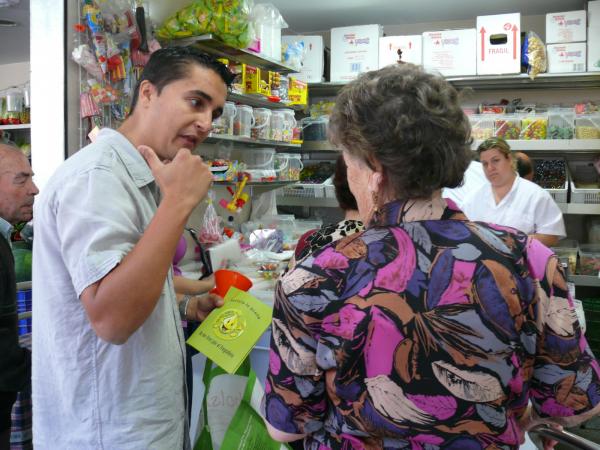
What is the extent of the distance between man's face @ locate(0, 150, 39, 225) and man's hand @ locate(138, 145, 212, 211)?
1.44m

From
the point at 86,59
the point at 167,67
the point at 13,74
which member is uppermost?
the point at 13,74

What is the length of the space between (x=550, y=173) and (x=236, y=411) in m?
3.96

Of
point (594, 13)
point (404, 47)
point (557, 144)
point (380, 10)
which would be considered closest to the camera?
point (594, 13)

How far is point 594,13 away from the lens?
169 inches

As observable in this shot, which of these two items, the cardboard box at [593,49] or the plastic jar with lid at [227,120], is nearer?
the plastic jar with lid at [227,120]

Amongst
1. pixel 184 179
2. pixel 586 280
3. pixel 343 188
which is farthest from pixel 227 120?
pixel 586 280

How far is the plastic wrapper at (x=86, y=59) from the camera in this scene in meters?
2.31

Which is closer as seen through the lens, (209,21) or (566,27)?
(209,21)

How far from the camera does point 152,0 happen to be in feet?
9.72

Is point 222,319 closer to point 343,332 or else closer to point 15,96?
point 343,332

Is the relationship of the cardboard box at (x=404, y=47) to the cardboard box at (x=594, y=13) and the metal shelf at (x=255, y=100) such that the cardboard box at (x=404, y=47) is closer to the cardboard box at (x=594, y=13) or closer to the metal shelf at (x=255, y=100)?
the metal shelf at (x=255, y=100)

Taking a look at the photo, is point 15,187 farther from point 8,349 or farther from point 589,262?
point 589,262

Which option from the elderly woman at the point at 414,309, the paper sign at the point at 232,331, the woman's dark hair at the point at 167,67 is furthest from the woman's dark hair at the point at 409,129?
the paper sign at the point at 232,331

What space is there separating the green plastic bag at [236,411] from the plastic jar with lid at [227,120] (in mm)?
1715
